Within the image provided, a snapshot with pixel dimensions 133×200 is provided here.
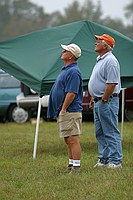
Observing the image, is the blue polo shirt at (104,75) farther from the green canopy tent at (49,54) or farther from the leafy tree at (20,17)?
the leafy tree at (20,17)

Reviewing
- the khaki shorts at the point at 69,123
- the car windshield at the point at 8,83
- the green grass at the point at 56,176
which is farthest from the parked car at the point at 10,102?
the khaki shorts at the point at 69,123

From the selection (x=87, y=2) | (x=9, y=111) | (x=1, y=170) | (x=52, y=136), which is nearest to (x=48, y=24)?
(x=87, y=2)

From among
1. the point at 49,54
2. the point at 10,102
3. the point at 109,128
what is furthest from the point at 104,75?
the point at 10,102

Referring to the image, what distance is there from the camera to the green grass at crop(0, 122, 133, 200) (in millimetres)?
7281

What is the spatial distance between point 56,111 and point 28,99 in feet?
32.7

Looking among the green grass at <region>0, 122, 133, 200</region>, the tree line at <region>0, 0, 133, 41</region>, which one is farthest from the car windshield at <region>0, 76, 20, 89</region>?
the tree line at <region>0, 0, 133, 41</region>

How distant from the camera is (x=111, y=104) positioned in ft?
28.7

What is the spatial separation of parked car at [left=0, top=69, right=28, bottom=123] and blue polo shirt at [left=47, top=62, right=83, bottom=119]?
10.4 meters

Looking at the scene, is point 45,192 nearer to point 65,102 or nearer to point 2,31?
point 65,102

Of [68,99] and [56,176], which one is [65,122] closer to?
[68,99]

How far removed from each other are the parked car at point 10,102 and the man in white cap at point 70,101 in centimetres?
1044

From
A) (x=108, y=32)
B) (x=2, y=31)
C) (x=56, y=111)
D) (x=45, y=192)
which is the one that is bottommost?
(x=45, y=192)

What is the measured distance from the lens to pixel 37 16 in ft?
251

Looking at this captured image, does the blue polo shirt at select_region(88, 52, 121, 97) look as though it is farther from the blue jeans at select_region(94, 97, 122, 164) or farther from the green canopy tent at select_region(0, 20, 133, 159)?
the green canopy tent at select_region(0, 20, 133, 159)
